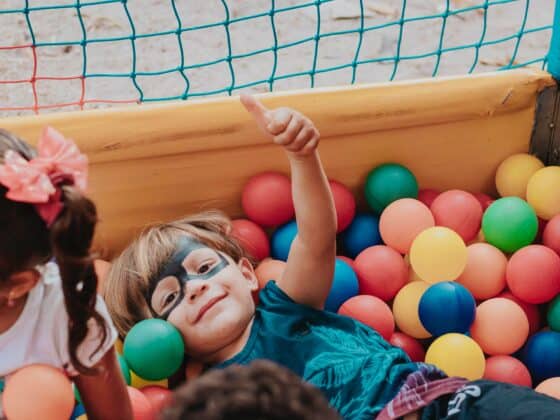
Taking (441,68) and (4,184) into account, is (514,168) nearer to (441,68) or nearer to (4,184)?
(441,68)

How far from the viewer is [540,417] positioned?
1133 millimetres

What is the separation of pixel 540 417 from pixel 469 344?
0.77 ft

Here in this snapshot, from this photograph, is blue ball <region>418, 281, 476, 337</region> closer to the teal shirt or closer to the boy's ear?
the teal shirt

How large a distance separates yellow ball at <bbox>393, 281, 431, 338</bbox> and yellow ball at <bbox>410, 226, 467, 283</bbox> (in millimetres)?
23

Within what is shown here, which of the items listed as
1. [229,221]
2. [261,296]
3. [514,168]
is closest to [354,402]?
[261,296]

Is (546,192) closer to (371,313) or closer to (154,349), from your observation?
(371,313)

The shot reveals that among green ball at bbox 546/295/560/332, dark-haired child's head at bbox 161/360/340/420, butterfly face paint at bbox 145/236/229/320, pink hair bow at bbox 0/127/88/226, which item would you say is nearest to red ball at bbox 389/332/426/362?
green ball at bbox 546/295/560/332

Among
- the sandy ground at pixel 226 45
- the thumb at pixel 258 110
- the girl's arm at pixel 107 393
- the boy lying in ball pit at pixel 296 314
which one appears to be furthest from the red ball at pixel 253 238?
the sandy ground at pixel 226 45

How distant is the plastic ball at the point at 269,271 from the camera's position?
1457mm

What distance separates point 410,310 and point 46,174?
0.77 meters

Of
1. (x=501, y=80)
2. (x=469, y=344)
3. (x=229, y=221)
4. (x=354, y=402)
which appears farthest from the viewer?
(x=501, y=80)

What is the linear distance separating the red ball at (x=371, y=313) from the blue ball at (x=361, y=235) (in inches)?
7.1

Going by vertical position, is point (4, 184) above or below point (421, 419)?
above

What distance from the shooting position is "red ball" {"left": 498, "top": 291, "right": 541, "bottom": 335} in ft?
4.91
